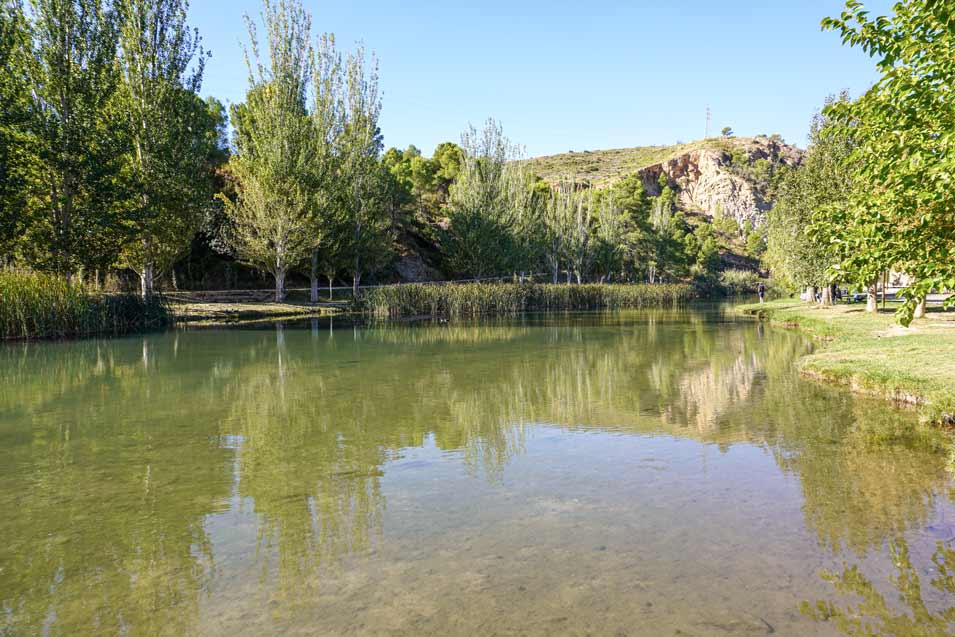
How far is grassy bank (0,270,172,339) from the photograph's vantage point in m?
20.9

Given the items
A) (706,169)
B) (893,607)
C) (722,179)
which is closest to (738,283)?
(722,179)

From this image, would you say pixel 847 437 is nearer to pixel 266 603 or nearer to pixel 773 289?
pixel 266 603

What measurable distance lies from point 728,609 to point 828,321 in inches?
994

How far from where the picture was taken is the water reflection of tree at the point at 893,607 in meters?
3.48

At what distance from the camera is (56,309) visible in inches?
867

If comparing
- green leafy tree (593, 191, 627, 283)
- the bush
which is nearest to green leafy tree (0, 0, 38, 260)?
green leafy tree (593, 191, 627, 283)

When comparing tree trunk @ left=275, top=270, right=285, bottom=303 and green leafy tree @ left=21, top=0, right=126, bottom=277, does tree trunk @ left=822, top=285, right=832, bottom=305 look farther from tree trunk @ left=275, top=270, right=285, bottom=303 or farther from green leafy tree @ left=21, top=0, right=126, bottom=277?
green leafy tree @ left=21, top=0, right=126, bottom=277

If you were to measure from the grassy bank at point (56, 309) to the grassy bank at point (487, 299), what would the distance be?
14267mm

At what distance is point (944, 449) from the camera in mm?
7340

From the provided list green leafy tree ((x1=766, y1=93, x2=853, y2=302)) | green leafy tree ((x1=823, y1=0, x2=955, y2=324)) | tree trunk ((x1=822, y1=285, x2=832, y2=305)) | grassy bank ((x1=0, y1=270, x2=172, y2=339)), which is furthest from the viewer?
tree trunk ((x1=822, y1=285, x2=832, y2=305))

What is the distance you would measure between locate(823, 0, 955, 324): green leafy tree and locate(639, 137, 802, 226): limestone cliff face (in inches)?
6067

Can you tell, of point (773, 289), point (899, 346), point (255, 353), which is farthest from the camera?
point (773, 289)

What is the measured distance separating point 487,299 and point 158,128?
20627 mm

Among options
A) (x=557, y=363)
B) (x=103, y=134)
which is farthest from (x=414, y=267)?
(x=557, y=363)
